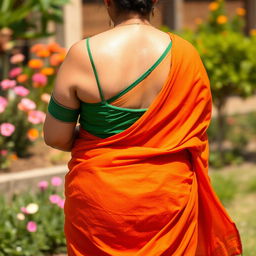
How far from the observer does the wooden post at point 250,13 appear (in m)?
12.7

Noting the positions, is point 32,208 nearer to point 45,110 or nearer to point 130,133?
point 130,133

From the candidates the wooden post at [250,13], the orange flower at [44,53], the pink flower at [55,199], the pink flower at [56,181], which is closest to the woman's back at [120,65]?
the pink flower at [55,199]

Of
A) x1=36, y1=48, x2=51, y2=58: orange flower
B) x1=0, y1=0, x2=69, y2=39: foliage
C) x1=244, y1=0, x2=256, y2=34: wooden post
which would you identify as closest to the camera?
x1=36, y1=48, x2=51, y2=58: orange flower

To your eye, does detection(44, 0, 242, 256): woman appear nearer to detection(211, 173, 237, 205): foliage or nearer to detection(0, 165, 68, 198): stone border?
detection(0, 165, 68, 198): stone border

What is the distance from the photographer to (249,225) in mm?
5648

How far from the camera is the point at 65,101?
2.87 metres

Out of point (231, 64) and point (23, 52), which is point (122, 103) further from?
point (23, 52)

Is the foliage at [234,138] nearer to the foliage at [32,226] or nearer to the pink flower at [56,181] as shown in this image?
the pink flower at [56,181]

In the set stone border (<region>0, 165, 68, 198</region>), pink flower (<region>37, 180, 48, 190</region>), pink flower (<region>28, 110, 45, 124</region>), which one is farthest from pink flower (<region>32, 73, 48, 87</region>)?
pink flower (<region>37, 180, 48, 190</region>)

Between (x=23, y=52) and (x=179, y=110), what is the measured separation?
7.56m

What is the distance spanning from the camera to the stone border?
5156 millimetres

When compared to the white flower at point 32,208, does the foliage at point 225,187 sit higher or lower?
lower

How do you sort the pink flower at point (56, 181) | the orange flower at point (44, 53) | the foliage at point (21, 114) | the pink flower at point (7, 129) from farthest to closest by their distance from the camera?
the orange flower at point (44, 53), the foliage at point (21, 114), the pink flower at point (7, 129), the pink flower at point (56, 181)

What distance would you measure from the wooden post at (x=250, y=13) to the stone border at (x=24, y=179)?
805 centimetres
